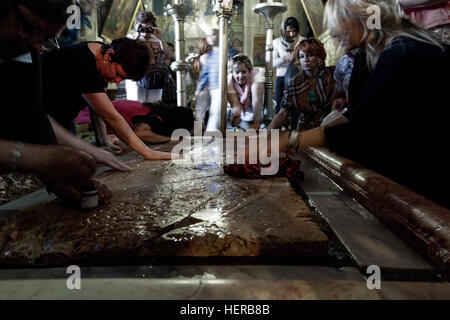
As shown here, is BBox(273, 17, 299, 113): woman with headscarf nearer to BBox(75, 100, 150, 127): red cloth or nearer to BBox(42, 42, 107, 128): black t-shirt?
BBox(75, 100, 150, 127): red cloth

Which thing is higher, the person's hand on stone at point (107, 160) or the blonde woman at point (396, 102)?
the blonde woman at point (396, 102)

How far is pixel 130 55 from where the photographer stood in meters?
2.18

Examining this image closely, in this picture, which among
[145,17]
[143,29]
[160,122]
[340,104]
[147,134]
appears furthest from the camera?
[143,29]

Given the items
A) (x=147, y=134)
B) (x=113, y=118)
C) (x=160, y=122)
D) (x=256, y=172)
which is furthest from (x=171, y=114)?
(x=256, y=172)

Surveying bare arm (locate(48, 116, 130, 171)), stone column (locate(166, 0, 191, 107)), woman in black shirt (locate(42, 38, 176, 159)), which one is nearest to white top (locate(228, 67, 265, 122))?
stone column (locate(166, 0, 191, 107))

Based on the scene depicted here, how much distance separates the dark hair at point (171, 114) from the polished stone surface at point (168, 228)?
2360mm

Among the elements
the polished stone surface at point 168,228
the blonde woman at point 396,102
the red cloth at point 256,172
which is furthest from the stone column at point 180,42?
the polished stone surface at point 168,228

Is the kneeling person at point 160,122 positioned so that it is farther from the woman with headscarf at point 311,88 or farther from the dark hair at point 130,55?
the dark hair at point 130,55

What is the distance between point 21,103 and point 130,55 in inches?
40.9

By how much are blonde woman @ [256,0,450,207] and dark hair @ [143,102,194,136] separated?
251 centimetres

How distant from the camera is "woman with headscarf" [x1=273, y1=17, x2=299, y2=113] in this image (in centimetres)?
529

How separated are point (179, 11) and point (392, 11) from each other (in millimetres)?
2915

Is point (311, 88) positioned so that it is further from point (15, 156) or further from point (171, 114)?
point (15, 156)

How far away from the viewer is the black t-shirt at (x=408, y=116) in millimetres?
1398
